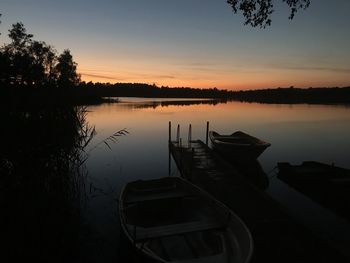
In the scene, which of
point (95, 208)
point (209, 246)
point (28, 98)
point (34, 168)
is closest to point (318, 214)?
point (209, 246)

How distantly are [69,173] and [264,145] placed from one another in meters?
12.6

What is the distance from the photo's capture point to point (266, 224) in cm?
863

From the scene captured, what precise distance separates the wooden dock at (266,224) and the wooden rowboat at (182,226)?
0.96 metres

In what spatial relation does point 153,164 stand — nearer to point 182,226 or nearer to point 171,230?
point 182,226

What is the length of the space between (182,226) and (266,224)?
10.1ft

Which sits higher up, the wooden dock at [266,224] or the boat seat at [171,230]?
the boat seat at [171,230]

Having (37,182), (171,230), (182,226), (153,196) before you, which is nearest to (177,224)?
(182,226)

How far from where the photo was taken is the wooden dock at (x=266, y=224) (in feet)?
23.0

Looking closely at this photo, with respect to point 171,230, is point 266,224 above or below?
below

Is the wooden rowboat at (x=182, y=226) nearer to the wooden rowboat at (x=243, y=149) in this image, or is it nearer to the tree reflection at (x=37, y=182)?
the tree reflection at (x=37, y=182)

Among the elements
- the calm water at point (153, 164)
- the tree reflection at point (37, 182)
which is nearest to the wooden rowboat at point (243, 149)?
the calm water at point (153, 164)

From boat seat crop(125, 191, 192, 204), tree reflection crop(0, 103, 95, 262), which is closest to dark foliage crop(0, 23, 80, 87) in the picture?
tree reflection crop(0, 103, 95, 262)

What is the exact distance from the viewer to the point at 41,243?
23.7ft

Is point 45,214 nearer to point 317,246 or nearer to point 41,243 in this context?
point 41,243
